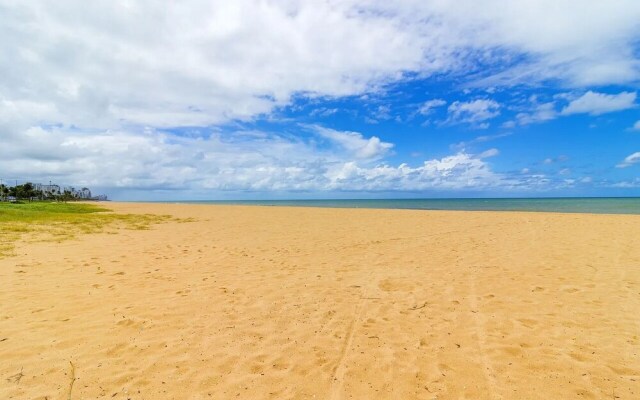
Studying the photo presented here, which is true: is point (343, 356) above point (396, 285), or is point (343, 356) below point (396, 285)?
below

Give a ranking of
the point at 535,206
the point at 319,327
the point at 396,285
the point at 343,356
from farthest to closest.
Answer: the point at 535,206 → the point at 396,285 → the point at 319,327 → the point at 343,356

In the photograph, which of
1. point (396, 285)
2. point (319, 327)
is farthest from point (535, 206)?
point (319, 327)

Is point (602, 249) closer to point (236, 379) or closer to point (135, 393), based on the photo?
point (236, 379)

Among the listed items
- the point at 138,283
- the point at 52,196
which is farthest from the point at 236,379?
the point at 52,196

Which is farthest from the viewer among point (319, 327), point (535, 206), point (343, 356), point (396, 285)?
point (535, 206)

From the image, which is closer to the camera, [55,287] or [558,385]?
[558,385]

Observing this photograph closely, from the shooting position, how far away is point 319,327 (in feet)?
19.0

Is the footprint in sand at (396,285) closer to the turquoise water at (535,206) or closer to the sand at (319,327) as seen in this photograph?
the sand at (319,327)

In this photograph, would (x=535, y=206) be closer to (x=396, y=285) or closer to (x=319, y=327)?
(x=396, y=285)

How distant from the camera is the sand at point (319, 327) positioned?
4.11 metres

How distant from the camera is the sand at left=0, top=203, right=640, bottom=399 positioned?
13.5 feet

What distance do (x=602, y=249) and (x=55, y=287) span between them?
57.3 ft

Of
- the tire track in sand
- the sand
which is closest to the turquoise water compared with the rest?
the sand

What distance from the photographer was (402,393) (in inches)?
156
